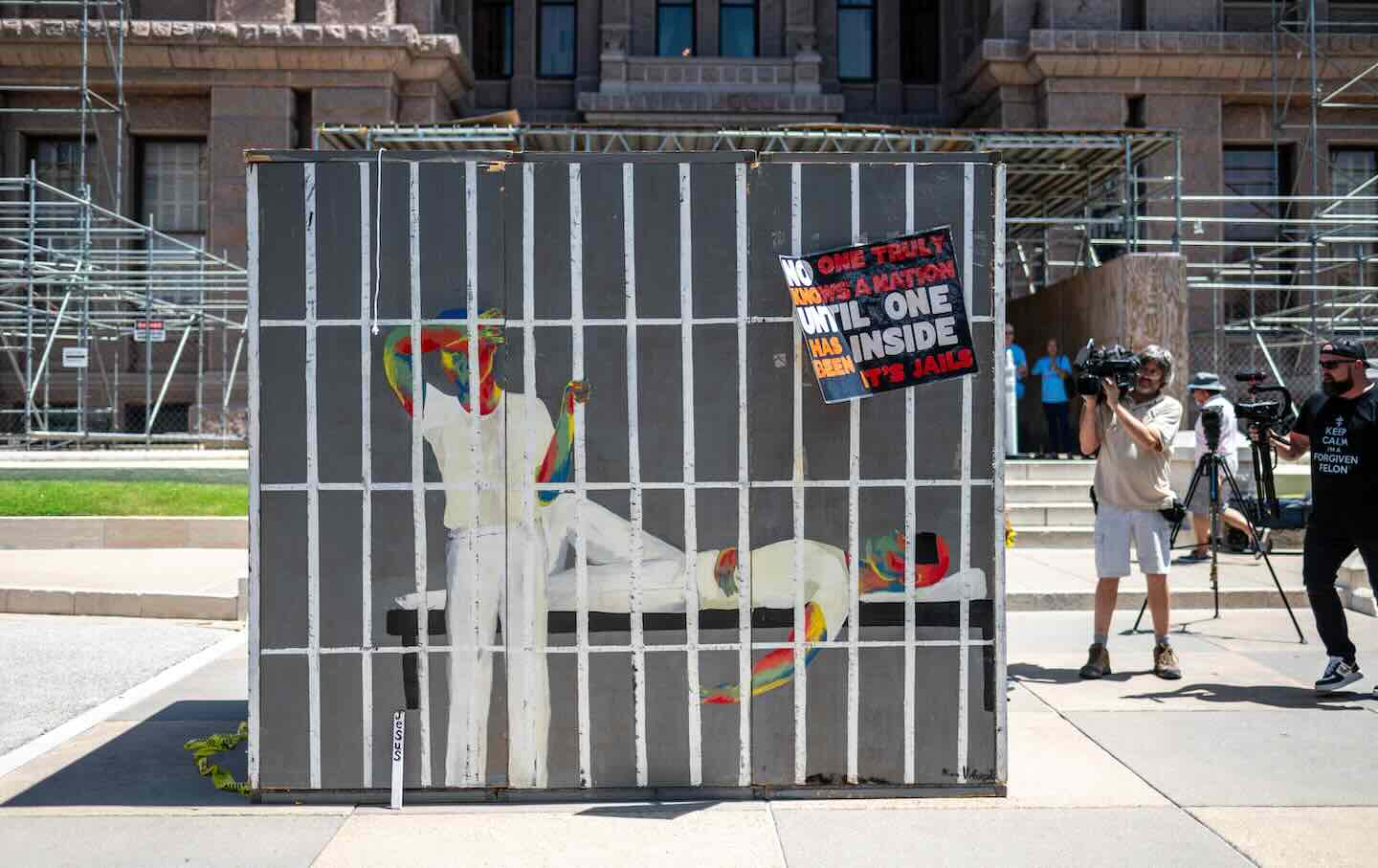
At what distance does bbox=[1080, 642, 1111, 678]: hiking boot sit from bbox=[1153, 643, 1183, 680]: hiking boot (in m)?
→ 0.30

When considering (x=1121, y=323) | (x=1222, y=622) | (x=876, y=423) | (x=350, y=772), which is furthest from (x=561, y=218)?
(x=1121, y=323)

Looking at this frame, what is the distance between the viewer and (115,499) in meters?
14.3

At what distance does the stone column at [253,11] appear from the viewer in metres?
22.8

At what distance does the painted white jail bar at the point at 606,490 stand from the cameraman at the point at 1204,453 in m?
6.18

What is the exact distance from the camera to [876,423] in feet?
17.1

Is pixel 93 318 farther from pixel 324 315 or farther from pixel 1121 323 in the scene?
pixel 324 315

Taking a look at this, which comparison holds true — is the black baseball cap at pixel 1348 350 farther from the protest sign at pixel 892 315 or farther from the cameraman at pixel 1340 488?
the protest sign at pixel 892 315

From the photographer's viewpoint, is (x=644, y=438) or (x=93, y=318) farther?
(x=93, y=318)

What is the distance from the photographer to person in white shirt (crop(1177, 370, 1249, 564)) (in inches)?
444

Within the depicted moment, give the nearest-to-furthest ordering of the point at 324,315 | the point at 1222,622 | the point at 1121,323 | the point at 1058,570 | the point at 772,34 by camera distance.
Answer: the point at 324,315, the point at 1222,622, the point at 1058,570, the point at 1121,323, the point at 772,34

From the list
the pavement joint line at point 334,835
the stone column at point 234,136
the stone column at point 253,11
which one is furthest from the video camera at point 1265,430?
the stone column at point 253,11

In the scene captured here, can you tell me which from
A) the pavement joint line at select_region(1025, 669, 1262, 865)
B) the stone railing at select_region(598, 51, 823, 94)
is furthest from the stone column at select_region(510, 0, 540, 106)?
the pavement joint line at select_region(1025, 669, 1262, 865)

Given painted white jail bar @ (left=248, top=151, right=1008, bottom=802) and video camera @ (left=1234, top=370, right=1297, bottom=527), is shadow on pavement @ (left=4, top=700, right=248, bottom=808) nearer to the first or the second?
painted white jail bar @ (left=248, top=151, right=1008, bottom=802)

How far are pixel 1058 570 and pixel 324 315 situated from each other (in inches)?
345
